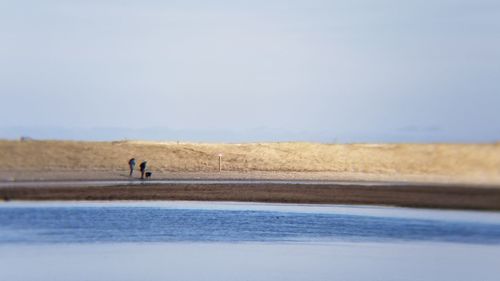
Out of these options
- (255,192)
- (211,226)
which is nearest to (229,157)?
(255,192)

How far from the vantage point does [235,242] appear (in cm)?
2889

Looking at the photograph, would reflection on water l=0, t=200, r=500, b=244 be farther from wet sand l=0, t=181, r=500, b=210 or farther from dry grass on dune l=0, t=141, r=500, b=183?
dry grass on dune l=0, t=141, r=500, b=183

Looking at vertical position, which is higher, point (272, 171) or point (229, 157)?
point (229, 157)

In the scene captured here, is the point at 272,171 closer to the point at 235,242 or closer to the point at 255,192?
the point at 255,192

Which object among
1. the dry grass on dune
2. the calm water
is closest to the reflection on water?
the calm water

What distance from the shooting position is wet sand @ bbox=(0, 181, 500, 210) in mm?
34250

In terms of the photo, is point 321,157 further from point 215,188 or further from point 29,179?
point 29,179

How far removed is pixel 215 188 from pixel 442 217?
17467 mm

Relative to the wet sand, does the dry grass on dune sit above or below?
above

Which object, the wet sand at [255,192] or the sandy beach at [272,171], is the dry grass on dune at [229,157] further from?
the wet sand at [255,192]

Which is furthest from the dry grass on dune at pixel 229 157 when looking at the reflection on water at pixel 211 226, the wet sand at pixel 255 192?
the reflection on water at pixel 211 226

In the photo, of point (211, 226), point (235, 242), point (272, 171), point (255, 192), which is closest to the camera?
point (235, 242)

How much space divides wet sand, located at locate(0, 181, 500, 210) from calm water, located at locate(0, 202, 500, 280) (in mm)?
925

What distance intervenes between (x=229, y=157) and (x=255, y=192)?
17297mm
